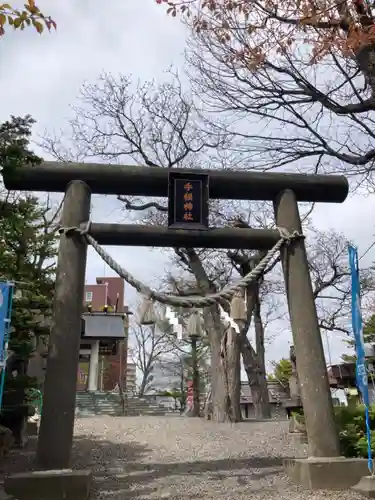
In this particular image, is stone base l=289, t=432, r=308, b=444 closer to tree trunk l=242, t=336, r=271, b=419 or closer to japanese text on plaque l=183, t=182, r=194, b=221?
japanese text on plaque l=183, t=182, r=194, b=221

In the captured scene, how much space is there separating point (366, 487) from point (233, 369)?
8137 millimetres

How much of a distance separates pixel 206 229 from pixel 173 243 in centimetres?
53

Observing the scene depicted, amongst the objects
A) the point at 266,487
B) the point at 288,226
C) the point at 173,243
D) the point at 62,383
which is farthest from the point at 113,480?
the point at 288,226

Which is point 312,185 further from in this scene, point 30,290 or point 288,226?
point 30,290

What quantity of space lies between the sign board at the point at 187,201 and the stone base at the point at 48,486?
136 inches

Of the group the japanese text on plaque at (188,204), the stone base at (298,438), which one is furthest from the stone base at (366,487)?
the japanese text on plaque at (188,204)

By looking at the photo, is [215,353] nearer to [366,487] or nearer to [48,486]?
[366,487]

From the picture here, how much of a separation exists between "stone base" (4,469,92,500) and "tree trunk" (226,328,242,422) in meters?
8.23

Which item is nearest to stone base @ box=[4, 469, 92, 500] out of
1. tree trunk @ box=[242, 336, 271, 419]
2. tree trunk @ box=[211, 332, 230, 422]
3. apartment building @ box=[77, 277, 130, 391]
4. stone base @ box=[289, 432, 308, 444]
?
stone base @ box=[289, 432, 308, 444]

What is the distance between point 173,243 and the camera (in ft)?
22.1

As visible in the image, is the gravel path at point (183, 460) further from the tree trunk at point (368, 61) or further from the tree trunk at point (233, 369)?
the tree trunk at point (368, 61)

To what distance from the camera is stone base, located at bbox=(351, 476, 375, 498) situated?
16.9 feet

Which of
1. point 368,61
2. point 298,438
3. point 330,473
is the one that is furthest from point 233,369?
point 368,61

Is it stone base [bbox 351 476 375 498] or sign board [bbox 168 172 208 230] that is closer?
stone base [bbox 351 476 375 498]
